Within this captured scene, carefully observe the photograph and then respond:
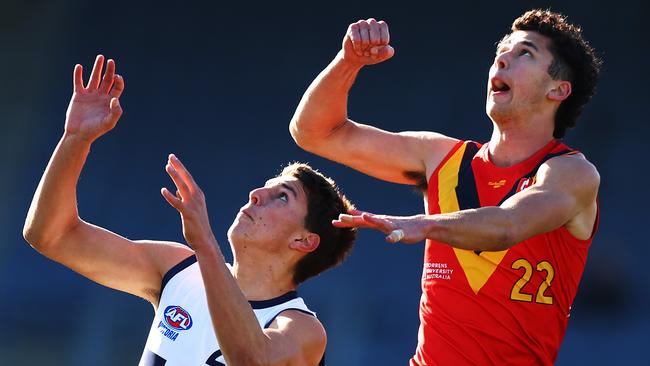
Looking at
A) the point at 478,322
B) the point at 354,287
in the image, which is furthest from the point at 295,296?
the point at 354,287

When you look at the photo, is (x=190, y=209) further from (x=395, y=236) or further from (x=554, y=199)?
(x=554, y=199)

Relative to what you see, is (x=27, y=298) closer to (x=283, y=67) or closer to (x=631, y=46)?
(x=283, y=67)

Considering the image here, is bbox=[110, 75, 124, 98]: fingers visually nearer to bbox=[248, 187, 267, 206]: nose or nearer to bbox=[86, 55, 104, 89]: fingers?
bbox=[86, 55, 104, 89]: fingers

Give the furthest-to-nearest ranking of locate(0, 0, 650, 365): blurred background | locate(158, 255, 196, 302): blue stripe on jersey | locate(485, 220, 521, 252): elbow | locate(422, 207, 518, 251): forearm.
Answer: locate(0, 0, 650, 365): blurred background < locate(158, 255, 196, 302): blue stripe on jersey < locate(485, 220, 521, 252): elbow < locate(422, 207, 518, 251): forearm

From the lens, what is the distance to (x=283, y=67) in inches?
309

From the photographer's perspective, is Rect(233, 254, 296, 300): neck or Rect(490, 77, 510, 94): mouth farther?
Rect(233, 254, 296, 300): neck

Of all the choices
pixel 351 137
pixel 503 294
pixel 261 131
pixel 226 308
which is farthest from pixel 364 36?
pixel 261 131

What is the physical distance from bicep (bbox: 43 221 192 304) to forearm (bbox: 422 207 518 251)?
1.22 metres

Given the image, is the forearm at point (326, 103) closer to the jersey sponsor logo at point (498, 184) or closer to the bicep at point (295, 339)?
the jersey sponsor logo at point (498, 184)

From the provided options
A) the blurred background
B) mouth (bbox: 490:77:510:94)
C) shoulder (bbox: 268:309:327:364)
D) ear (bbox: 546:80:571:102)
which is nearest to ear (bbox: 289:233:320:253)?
shoulder (bbox: 268:309:327:364)

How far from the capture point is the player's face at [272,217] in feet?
12.3

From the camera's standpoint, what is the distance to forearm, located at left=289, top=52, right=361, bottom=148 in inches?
151

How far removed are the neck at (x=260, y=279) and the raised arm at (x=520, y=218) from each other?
902mm

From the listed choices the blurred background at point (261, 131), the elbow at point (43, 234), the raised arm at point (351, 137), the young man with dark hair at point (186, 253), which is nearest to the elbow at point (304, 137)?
the raised arm at point (351, 137)
